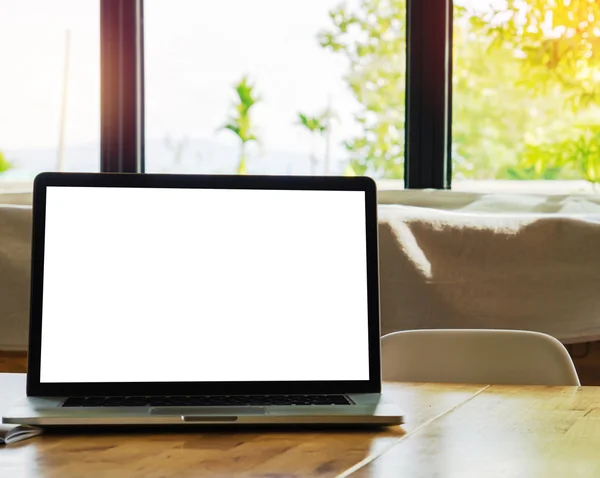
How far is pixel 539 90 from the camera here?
2379mm

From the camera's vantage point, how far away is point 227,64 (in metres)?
2.52

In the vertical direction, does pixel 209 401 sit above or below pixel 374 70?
below

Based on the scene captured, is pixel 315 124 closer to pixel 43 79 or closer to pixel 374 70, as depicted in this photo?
pixel 374 70

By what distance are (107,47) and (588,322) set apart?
1.72m

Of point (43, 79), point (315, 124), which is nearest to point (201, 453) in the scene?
point (315, 124)

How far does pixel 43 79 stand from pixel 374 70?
3.57 ft

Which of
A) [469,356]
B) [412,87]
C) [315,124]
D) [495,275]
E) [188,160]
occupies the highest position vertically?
[412,87]

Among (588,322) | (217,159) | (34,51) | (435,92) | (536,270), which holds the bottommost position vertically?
(588,322)

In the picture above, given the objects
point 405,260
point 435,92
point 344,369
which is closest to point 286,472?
point 344,369

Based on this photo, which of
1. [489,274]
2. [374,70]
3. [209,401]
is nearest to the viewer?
[209,401]

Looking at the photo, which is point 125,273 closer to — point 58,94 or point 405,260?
point 405,260

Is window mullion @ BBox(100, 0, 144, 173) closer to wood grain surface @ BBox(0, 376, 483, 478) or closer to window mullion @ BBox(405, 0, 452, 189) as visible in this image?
window mullion @ BBox(405, 0, 452, 189)

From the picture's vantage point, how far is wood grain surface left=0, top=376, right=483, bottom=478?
2.03 ft

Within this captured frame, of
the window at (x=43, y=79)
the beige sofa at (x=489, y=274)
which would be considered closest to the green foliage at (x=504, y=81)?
the beige sofa at (x=489, y=274)
